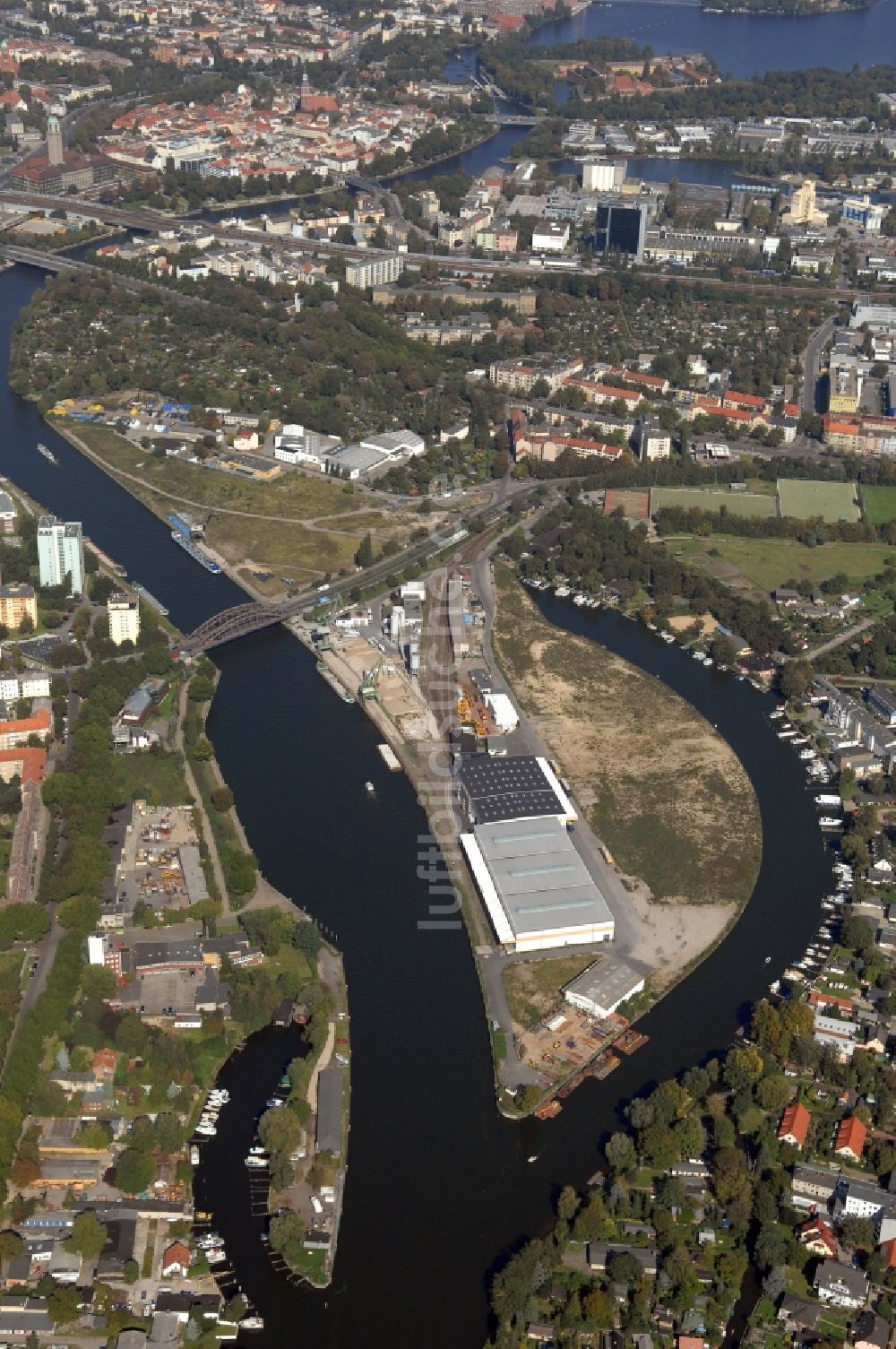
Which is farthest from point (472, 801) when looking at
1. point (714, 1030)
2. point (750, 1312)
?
point (750, 1312)

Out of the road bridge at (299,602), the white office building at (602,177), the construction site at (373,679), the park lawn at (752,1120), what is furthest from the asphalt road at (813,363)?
the park lawn at (752,1120)

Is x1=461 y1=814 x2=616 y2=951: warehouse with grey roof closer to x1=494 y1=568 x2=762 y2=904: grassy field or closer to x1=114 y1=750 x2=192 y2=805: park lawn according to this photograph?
x1=494 y1=568 x2=762 y2=904: grassy field

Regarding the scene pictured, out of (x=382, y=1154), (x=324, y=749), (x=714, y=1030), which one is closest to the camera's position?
(x=382, y=1154)

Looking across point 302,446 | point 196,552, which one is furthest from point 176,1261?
point 302,446

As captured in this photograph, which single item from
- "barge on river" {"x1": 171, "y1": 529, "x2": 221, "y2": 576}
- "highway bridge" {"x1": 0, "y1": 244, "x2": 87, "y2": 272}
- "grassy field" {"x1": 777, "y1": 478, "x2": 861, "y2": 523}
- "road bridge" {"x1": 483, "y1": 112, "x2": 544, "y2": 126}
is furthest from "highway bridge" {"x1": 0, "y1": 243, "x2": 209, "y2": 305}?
"road bridge" {"x1": 483, "y1": 112, "x2": 544, "y2": 126}

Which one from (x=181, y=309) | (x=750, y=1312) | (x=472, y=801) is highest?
(x=181, y=309)

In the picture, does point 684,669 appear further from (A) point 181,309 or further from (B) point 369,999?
(A) point 181,309
